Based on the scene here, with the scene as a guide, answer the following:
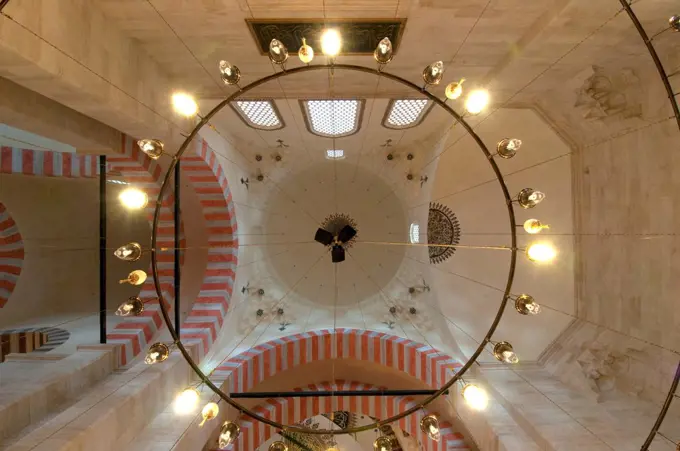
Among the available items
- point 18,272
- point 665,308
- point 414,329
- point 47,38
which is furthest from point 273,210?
point 665,308

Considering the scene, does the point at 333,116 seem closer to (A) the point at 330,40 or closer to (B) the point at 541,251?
(A) the point at 330,40

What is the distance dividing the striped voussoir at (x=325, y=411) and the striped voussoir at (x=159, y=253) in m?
2.31

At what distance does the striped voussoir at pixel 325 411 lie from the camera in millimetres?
8070

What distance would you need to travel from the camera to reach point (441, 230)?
34.8 feet

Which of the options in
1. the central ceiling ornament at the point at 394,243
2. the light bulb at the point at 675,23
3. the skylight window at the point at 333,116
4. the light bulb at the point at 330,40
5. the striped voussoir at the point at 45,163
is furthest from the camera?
the striped voussoir at the point at 45,163

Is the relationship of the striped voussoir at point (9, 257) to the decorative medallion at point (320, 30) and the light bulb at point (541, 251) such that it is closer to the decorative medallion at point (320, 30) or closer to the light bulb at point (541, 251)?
the decorative medallion at point (320, 30)

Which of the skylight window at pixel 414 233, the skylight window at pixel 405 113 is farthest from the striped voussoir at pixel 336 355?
the skylight window at pixel 405 113

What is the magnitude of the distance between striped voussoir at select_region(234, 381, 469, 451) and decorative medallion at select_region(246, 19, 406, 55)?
5910mm

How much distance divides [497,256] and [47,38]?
346 inches

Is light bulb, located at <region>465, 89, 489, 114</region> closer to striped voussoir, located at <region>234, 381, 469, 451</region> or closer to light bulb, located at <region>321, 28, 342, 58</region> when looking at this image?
light bulb, located at <region>321, 28, 342, 58</region>

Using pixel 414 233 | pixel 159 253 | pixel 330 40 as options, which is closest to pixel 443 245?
pixel 330 40

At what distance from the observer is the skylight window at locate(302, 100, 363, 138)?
890cm

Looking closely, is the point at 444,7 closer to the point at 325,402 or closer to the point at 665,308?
the point at 665,308

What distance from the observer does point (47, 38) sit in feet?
13.4
